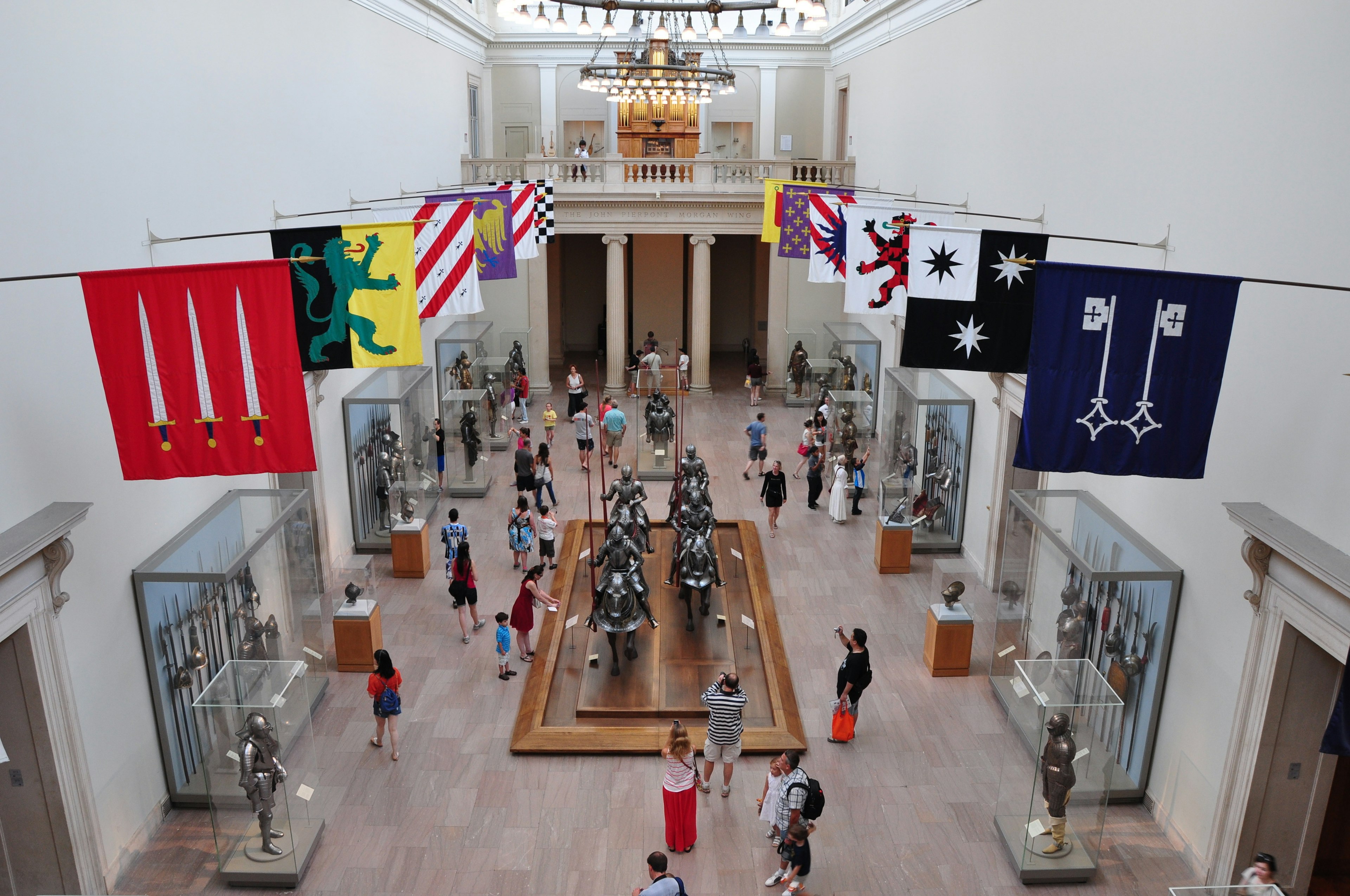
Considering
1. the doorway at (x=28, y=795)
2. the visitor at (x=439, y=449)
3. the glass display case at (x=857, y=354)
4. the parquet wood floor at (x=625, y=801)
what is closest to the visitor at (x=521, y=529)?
the parquet wood floor at (x=625, y=801)

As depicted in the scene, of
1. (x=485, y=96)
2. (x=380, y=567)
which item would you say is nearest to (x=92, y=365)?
(x=380, y=567)

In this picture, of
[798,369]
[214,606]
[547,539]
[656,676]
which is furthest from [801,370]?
[214,606]

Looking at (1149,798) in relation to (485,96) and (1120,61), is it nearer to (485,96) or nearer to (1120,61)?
(1120,61)

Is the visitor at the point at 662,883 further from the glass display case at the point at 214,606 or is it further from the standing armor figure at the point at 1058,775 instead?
the glass display case at the point at 214,606

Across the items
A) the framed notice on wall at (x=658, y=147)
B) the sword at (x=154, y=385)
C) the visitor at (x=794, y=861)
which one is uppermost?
the framed notice on wall at (x=658, y=147)

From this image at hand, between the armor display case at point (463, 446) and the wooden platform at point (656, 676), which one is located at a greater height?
the armor display case at point (463, 446)

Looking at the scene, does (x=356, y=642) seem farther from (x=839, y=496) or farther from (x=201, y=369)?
(x=839, y=496)

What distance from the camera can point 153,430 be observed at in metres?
6.57

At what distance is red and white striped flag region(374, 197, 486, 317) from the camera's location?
11352mm

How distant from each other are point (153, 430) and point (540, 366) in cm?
1849

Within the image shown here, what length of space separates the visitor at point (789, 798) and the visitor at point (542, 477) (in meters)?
8.02

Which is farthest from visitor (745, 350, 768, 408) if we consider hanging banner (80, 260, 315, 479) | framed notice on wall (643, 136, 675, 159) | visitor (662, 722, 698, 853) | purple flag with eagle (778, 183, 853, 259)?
hanging banner (80, 260, 315, 479)

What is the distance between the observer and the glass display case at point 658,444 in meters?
18.1

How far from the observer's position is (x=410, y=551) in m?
13.8
